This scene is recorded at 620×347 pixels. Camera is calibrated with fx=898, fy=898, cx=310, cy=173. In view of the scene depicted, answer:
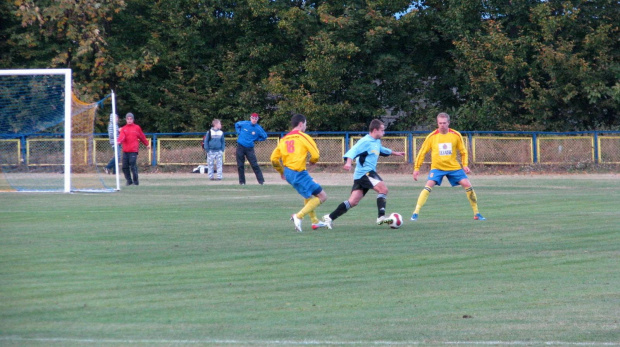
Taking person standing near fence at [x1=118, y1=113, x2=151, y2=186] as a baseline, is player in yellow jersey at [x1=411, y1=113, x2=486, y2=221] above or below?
below

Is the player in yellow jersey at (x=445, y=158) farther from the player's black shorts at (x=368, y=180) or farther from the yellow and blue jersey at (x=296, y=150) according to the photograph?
the yellow and blue jersey at (x=296, y=150)

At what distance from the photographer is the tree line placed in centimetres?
3519

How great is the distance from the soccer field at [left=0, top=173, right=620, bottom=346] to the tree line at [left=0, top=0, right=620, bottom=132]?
19.9 metres

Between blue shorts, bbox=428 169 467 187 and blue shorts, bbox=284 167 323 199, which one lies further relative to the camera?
blue shorts, bbox=428 169 467 187

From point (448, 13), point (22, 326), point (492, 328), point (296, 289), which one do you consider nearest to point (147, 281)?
point (296, 289)

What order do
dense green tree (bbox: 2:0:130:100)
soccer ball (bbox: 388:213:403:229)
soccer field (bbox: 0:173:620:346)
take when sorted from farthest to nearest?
dense green tree (bbox: 2:0:130:100) < soccer ball (bbox: 388:213:403:229) < soccer field (bbox: 0:173:620:346)

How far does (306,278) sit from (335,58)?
29142 mm

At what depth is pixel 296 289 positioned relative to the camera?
25.6 ft

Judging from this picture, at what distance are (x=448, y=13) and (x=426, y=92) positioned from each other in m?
3.96

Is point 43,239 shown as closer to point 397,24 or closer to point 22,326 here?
point 22,326

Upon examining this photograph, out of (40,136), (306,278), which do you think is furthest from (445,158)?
(40,136)

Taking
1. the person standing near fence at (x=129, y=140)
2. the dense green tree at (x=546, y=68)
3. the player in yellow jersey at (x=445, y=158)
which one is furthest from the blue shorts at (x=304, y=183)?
the dense green tree at (x=546, y=68)

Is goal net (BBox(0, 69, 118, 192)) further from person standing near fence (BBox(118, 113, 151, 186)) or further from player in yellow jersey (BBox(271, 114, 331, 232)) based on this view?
player in yellow jersey (BBox(271, 114, 331, 232))

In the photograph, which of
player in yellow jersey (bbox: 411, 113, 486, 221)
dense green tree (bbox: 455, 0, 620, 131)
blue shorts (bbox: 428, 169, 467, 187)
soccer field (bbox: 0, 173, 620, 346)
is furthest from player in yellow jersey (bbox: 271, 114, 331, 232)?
dense green tree (bbox: 455, 0, 620, 131)
